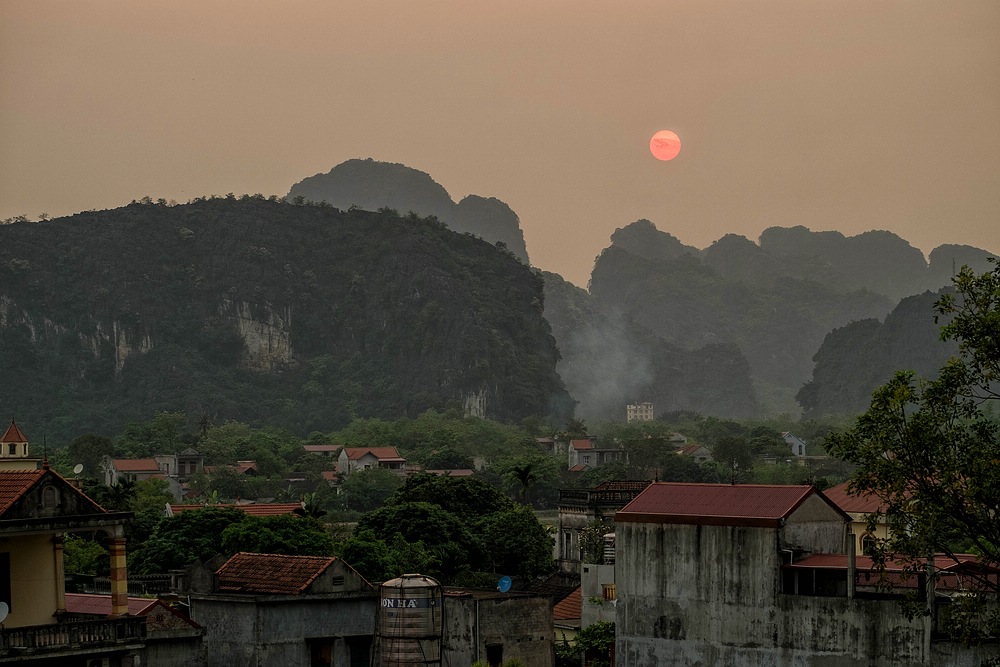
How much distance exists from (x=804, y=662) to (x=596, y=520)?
33911 mm

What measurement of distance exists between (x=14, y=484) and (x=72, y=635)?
2968 mm

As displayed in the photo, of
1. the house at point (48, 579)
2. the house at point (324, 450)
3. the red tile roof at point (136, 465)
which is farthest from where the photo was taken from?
the house at point (324, 450)

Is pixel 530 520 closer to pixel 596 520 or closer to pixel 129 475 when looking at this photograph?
pixel 596 520

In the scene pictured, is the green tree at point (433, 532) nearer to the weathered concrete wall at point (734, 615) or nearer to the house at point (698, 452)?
the weathered concrete wall at point (734, 615)

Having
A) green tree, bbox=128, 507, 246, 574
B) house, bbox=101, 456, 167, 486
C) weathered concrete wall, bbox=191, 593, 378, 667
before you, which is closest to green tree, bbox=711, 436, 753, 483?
house, bbox=101, 456, 167, 486

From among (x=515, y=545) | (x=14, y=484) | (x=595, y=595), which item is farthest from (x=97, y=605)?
(x=515, y=545)

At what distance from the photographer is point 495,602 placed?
121ft

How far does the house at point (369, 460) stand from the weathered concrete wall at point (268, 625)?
109561mm

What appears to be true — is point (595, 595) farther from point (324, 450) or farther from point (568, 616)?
point (324, 450)

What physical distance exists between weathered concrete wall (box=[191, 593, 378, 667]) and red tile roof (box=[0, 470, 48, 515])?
26.5 feet

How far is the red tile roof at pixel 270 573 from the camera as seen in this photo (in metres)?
36.7

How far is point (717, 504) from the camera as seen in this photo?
3631cm

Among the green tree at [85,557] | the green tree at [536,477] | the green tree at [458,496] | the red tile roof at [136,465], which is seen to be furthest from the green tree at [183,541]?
the red tile roof at [136,465]

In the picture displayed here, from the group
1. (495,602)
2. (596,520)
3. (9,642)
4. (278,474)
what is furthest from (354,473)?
(9,642)
